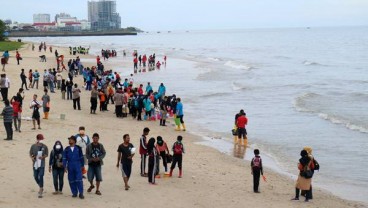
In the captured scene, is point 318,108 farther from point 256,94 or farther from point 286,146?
point 286,146

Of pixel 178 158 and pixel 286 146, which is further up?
pixel 178 158

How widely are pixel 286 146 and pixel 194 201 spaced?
30.1ft

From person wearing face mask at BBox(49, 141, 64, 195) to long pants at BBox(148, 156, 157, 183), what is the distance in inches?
90.8

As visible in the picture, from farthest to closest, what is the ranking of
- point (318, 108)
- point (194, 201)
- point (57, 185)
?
point (318, 108) < point (194, 201) < point (57, 185)

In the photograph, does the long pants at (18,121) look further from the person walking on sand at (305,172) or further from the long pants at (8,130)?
the person walking on sand at (305,172)

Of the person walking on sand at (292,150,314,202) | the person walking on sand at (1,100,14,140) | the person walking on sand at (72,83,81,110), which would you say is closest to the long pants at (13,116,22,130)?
the person walking on sand at (1,100,14,140)

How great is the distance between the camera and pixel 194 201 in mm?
11562

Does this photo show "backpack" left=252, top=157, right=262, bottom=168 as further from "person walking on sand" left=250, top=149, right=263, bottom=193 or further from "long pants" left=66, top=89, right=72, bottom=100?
"long pants" left=66, top=89, right=72, bottom=100

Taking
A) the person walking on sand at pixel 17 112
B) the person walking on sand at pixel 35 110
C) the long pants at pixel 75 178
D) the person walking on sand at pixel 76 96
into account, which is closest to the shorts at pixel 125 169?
the long pants at pixel 75 178

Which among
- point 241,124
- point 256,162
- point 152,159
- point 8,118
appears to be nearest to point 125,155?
point 152,159

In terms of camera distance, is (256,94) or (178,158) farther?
(256,94)

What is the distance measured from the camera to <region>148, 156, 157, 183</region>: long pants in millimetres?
12234

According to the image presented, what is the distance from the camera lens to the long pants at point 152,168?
1223 centimetres

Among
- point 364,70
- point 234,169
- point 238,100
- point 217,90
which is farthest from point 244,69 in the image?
point 234,169
